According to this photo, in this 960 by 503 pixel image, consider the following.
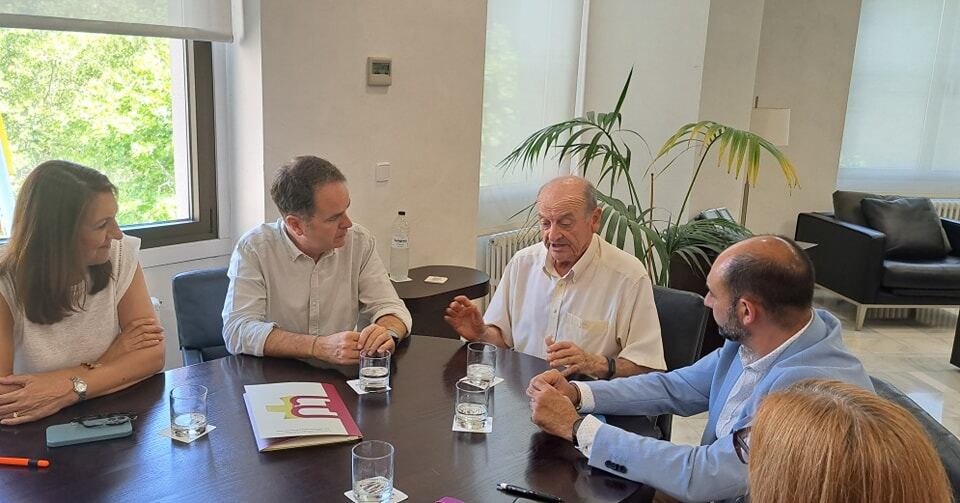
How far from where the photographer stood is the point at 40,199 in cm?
185

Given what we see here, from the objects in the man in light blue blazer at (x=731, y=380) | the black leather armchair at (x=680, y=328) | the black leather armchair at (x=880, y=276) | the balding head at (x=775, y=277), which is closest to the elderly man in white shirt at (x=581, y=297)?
the black leather armchair at (x=680, y=328)

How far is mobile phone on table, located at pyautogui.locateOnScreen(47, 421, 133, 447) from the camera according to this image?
1.55 metres

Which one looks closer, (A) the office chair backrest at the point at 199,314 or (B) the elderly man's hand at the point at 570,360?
(B) the elderly man's hand at the point at 570,360

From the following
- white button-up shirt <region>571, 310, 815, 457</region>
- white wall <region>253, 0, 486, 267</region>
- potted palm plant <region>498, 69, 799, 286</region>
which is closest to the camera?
white button-up shirt <region>571, 310, 815, 457</region>

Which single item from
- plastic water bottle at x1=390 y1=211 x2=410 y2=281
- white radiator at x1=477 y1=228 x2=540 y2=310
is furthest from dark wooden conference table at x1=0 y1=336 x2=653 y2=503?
white radiator at x1=477 y1=228 x2=540 y2=310

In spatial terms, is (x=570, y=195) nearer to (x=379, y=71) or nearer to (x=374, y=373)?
(x=374, y=373)

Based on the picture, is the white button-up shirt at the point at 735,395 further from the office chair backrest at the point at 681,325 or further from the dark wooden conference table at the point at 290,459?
the office chair backrest at the point at 681,325

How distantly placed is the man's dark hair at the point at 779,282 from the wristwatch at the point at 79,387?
4.91 feet

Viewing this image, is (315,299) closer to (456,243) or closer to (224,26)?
(224,26)

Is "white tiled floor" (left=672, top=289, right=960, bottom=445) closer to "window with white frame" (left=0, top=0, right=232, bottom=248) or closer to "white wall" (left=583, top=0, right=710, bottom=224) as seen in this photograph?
"white wall" (left=583, top=0, right=710, bottom=224)

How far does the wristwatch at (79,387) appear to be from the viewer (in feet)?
5.72

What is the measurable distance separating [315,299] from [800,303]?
142 centimetres

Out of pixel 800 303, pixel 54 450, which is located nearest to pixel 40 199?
pixel 54 450

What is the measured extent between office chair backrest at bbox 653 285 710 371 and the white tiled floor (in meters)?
1.34
